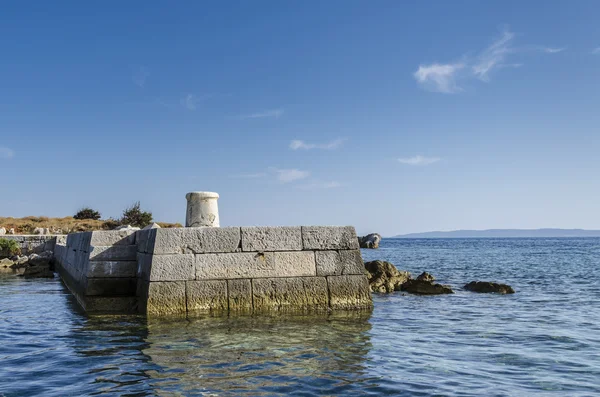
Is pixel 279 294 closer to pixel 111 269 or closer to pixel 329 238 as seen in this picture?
pixel 329 238

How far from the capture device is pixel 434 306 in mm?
12602

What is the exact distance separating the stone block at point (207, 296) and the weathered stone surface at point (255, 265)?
0.13m

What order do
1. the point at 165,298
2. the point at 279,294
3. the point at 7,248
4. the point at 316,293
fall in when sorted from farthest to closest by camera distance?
1. the point at 7,248
2. the point at 316,293
3. the point at 279,294
4. the point at 165,298

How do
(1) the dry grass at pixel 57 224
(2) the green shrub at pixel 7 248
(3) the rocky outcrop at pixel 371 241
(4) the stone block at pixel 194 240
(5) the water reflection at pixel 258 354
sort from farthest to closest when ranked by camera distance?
(3) the rocky outcrop at pixel 371 241 → (1) the dry grass at pixel 57 224 → (2) the green shrub at pixel 7 248 → (4) the stone block at pixel 194 240 → (5) the water reflection at pixel 258 354

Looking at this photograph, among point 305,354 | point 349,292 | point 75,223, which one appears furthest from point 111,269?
point 75,223

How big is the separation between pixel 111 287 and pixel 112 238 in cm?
104

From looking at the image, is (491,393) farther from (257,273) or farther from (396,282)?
(396,282)

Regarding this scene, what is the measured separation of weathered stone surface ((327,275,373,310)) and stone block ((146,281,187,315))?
2766 millimetres

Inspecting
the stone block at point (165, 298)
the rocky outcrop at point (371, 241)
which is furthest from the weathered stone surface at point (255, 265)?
the rocky outcrop at point (371, 241)

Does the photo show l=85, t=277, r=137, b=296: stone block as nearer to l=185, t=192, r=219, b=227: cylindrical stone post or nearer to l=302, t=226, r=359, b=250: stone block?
l=185, t=192, r=219, b=227: cylindrical stone post

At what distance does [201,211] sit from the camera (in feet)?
36.0

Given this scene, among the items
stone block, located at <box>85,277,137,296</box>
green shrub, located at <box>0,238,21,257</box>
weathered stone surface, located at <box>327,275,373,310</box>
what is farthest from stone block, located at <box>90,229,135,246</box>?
green shrub, located at <box>0,238,21,257</box>

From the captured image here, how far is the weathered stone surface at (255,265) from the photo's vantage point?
977 cm

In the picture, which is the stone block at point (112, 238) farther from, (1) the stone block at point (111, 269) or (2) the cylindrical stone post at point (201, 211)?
(2) the cylindrical stone post at point (201, 211)
